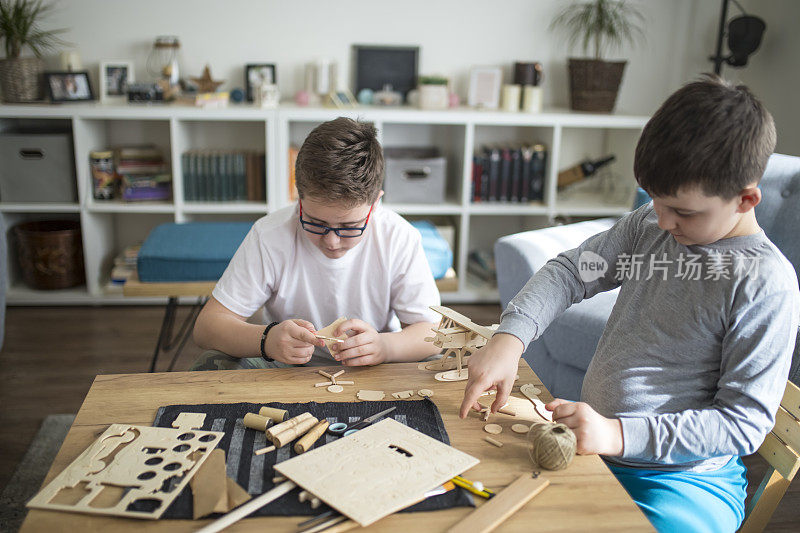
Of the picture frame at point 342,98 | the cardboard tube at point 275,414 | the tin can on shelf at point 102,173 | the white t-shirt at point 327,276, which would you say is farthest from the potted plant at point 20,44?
the cardboard tube at point 275,414

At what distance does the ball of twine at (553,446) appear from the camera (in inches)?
39.3

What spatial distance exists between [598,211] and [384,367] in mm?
2468

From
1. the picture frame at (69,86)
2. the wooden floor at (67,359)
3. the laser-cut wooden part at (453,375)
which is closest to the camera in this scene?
the laser-cut wooden part at (453,375)

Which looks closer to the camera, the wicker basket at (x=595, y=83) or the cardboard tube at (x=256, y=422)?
the cardboard tube at (x=256, y=422)

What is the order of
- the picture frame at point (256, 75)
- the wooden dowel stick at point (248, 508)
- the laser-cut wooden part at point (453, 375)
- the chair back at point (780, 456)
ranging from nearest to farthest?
1. the wooden dowel stick at point (248, 508)
2. the chair back at point (780, 456)
3. the laser-cut wooden part at point (453, 375)
4. the picture frame at point (256, 75)

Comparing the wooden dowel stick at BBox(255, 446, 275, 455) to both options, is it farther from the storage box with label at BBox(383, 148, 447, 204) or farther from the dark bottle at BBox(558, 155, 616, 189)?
the dark bottle at BBox(558, 155, 616, 189)

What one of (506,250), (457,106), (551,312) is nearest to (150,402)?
(551,312)

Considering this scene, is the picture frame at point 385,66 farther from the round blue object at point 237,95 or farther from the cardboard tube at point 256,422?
the cardboard tube at point 256,422

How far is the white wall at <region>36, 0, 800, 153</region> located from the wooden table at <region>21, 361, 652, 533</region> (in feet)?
8.73

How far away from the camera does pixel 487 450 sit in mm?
1071

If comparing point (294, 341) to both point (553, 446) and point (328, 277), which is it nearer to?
point (328, 277)

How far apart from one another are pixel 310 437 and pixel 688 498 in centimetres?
65

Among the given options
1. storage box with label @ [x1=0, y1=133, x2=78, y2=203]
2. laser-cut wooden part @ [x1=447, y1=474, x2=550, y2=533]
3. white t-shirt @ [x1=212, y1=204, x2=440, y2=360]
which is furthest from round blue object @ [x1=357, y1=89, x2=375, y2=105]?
laser-cut wooden part @ [x1=447, y1=474, x2=550, y2=533]

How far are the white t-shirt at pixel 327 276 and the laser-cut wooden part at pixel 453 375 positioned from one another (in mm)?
297
